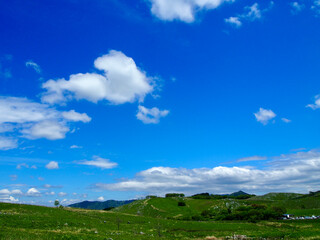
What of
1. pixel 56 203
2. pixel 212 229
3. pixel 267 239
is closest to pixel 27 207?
pixel 56 203

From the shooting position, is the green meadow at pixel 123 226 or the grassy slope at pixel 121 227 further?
the grassy slope at pixel 121 227

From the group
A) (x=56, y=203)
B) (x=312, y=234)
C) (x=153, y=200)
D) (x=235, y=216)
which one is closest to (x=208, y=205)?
(x=153, y=200)

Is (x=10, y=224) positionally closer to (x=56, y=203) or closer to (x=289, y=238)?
(x=289, y=238)

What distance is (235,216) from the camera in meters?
84.4

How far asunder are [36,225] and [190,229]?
33248 mm

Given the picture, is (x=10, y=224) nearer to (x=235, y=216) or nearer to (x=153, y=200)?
(x=235, y=216)

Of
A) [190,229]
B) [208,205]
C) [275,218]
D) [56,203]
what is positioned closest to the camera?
[190,229]

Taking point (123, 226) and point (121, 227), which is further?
point (123, 226)

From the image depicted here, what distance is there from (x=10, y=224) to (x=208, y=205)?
380ft

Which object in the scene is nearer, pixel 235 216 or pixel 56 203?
pixel 235 216

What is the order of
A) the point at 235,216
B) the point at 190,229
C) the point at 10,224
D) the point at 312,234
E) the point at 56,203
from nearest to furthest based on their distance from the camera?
1. the point at 10,224
2. the point at 312,234
3. the point at 190,229
4. the point at 235,216
5. the point at 56,203

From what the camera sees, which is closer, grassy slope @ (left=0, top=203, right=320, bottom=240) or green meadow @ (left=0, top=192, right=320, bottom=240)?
green meadow @ (left=0, top=192, right=320, bottom=240)

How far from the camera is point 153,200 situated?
148000 millimetres

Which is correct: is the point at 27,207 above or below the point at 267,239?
above
